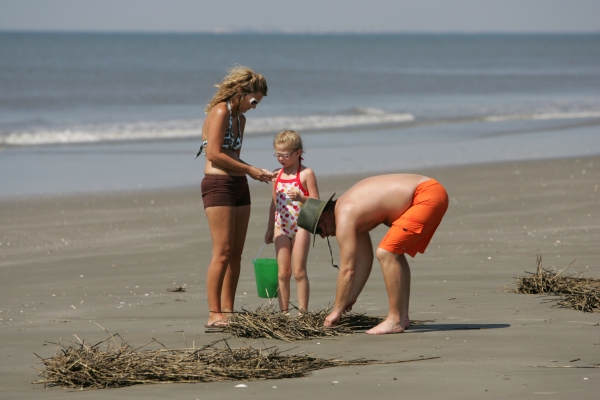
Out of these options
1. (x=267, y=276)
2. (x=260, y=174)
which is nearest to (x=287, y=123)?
(x=267, y=276)

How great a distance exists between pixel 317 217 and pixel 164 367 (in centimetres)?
134

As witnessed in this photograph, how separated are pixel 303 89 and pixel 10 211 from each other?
2825cm

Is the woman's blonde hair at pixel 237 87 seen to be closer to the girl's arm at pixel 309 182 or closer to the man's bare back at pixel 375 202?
the girl's arm at pixel 309 182

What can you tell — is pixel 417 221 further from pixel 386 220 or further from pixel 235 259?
pixel 235 259

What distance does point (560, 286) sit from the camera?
6.32 metres

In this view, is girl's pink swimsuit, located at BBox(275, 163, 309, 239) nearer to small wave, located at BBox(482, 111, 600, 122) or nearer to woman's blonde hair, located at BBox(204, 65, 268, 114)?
woman's blonde hair, located at BBox(204, 65, 268, 114)

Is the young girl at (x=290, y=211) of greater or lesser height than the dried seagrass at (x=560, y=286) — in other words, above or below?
above

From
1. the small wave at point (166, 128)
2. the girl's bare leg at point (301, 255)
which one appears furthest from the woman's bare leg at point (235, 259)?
the small wave at point (166, 128)

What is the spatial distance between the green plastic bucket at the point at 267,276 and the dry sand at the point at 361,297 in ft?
Answer: 1.48

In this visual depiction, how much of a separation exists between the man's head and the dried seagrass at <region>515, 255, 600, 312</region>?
6.21ft

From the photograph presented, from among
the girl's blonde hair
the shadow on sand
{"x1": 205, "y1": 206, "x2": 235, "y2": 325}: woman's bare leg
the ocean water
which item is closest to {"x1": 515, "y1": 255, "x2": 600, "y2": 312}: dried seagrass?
the shadow on sand

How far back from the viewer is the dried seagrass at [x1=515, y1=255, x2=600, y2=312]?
5941 mm

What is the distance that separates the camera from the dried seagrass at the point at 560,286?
19.5 feet

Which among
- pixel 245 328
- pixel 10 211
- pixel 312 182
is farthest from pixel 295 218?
pixel 10 211
